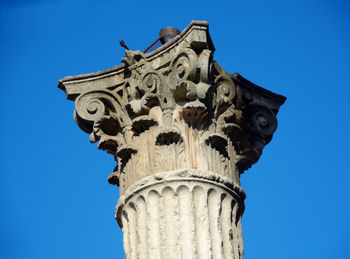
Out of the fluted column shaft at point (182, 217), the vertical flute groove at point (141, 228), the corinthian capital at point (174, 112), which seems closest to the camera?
the fluted column shaft at point (182, 217)

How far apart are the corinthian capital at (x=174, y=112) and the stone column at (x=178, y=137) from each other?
0.02m

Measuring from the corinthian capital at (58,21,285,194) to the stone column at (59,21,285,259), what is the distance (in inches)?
0.8

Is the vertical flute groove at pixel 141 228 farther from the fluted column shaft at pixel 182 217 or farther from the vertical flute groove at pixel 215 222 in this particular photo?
the vertical flute groove at pixel 215 222

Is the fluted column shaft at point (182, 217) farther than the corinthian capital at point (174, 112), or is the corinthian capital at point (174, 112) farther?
the corinthian capital at point (174, 112)

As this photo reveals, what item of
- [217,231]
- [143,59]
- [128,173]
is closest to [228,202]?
[217,231]

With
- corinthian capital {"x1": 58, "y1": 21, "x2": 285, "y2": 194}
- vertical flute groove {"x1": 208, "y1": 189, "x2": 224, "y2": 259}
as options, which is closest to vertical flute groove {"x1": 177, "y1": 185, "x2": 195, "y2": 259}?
vertical flute groove {"x1": 208, "y1": 189, "x2": 224, "y2": 259}

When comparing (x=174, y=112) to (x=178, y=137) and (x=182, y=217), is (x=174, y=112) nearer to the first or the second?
(x=178, y=137)

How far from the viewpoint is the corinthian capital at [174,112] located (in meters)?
15.8

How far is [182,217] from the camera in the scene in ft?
48.4

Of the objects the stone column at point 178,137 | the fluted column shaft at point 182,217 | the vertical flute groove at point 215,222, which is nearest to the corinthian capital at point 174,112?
the stone column at point 178,137

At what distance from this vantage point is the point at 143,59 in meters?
17.0

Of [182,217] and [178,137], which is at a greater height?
[178,137]

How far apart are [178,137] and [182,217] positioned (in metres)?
1.71

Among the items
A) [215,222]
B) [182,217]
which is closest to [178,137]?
[182,217]
